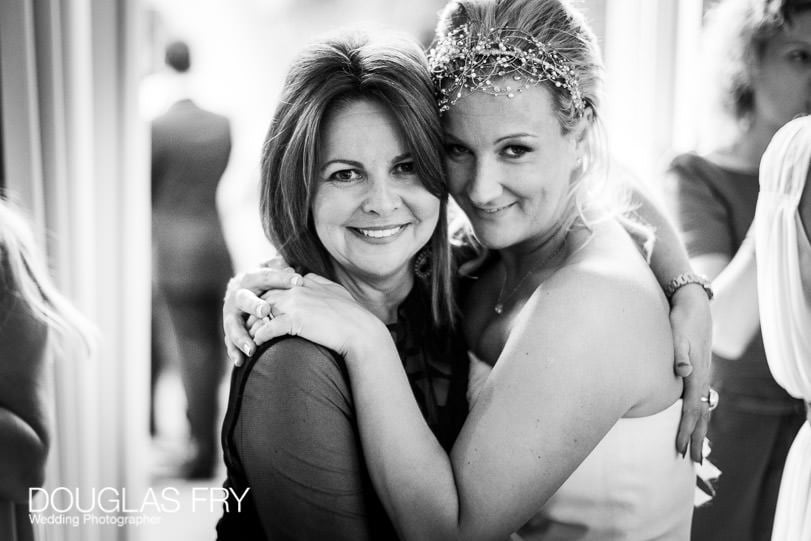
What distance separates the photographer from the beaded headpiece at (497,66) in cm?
122

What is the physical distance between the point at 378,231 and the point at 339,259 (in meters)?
0.11

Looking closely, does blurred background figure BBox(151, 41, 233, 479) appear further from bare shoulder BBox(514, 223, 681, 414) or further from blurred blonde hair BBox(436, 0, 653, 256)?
bare shoulder BBox(514, 223, 681, 414)

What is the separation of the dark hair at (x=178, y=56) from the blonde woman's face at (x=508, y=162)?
103 centimetres

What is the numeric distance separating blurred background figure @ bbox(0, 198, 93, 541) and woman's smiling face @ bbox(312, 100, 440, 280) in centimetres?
61

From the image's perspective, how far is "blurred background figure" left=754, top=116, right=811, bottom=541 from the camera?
1.29 metres

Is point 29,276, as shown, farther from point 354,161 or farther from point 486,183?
point 486,183

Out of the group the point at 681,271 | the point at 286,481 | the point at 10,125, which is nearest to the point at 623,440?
the point at 681,271

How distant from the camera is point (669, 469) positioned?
129 centimetres

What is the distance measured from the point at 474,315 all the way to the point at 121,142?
0.88 meters

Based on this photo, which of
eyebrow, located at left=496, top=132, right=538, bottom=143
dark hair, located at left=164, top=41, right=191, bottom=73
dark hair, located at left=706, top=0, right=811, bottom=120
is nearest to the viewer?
eyebrow, located at left=496, top=132, right=538, bottom=143

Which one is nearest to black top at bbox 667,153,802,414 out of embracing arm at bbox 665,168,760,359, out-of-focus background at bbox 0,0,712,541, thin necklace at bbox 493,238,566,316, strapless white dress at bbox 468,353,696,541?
embracing arm at bbox 665,168,760,359

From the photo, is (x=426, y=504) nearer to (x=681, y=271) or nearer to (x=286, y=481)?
(x=286, y=481)

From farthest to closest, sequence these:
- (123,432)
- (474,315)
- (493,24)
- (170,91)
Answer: (170,91) < (123,432) < (474,315) < (493,24)

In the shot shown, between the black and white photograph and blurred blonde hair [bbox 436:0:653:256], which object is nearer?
the black and white photograph
